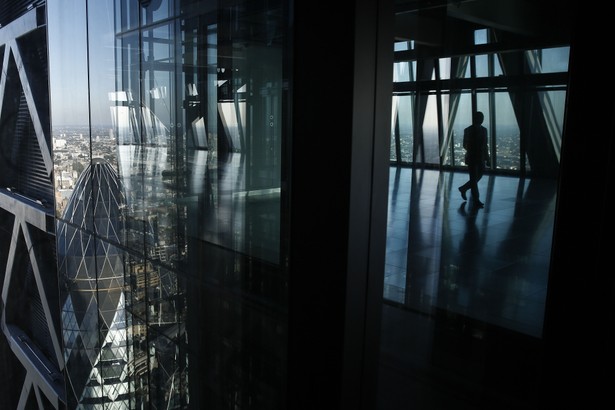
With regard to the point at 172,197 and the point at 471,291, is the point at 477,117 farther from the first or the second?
the point at 172,197

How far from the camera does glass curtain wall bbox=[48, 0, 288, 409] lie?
4.68 ft

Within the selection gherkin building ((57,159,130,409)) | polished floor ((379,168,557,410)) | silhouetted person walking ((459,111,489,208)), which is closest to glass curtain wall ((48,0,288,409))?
gherkin building ((57,159,130,409))

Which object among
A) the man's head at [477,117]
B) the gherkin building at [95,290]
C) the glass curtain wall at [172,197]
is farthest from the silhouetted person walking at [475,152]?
the gherkin building at [95,290]

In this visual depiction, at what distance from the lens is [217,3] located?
5.32 ft

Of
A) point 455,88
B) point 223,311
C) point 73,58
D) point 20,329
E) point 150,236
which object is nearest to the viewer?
point 455,88

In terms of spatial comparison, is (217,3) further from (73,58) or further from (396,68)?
(73,58)

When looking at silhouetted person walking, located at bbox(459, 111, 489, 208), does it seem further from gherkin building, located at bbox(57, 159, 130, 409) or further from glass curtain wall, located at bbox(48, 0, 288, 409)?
gherkin building, located at bbox(57, 159, 130, 409)

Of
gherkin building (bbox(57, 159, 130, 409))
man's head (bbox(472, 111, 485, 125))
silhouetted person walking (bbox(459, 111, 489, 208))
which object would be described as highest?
man's head (bbox(472, 111, 485, 125))

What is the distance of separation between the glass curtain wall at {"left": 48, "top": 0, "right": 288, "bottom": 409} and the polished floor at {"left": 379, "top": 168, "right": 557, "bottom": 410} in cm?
36

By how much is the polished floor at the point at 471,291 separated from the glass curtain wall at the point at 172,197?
1.17 ft

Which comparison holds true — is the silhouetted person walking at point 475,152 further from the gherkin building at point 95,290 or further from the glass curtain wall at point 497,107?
the gherkin building at point 95,290

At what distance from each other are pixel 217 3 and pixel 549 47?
0.98 m

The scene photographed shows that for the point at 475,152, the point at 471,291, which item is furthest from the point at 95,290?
the point at 475,152

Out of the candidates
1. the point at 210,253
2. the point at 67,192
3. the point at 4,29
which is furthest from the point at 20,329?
the point at 210,253
